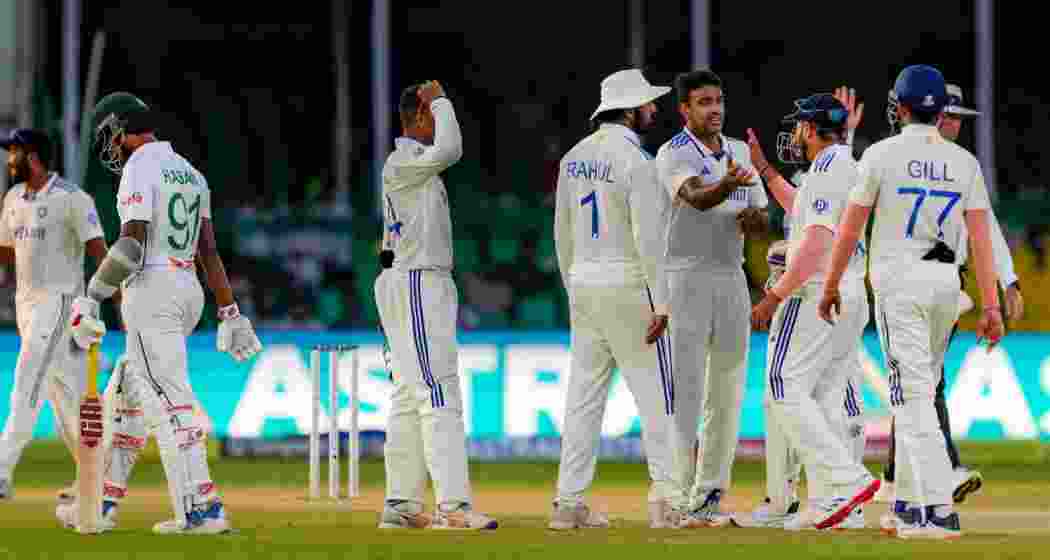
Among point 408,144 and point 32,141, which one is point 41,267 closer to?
point 32,141

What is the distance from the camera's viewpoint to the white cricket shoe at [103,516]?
12758 mm

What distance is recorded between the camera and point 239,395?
2098 centimetres

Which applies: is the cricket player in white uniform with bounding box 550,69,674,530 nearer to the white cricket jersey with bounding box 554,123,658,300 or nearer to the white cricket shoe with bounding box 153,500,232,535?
the white cricket jersey with bounding box 554,123,658,300

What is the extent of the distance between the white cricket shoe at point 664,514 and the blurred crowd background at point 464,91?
36.9 feet

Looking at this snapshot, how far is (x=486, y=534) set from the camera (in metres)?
12.4

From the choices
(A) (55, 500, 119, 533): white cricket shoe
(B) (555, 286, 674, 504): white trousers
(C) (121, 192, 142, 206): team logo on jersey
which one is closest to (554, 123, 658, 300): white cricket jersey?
(B) (555, 286, 674, 504): white trousers

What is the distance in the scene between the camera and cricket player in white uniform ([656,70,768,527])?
42.3 feet

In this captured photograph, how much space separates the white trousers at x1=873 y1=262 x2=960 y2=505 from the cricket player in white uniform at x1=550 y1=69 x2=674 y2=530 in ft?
4.27

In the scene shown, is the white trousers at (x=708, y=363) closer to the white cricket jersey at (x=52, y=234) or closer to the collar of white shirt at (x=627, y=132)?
the collar of white shirt at (x=627, y=132)

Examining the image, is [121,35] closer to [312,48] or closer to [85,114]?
[312,48]

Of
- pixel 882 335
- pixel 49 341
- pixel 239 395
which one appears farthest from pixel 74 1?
pixel 882 335

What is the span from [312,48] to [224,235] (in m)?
7.72

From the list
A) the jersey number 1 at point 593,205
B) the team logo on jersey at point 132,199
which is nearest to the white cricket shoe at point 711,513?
the jersey number 1 at point 593,205

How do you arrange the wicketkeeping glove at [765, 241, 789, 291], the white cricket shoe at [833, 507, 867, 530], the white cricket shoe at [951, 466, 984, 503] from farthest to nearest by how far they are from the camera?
the white cricket shoe at [951, 466, 984, 503] → the wicketkeeping glove at [765, 241, 789, 291] → the white cricket shoe at [833, 507, 867, 530]
